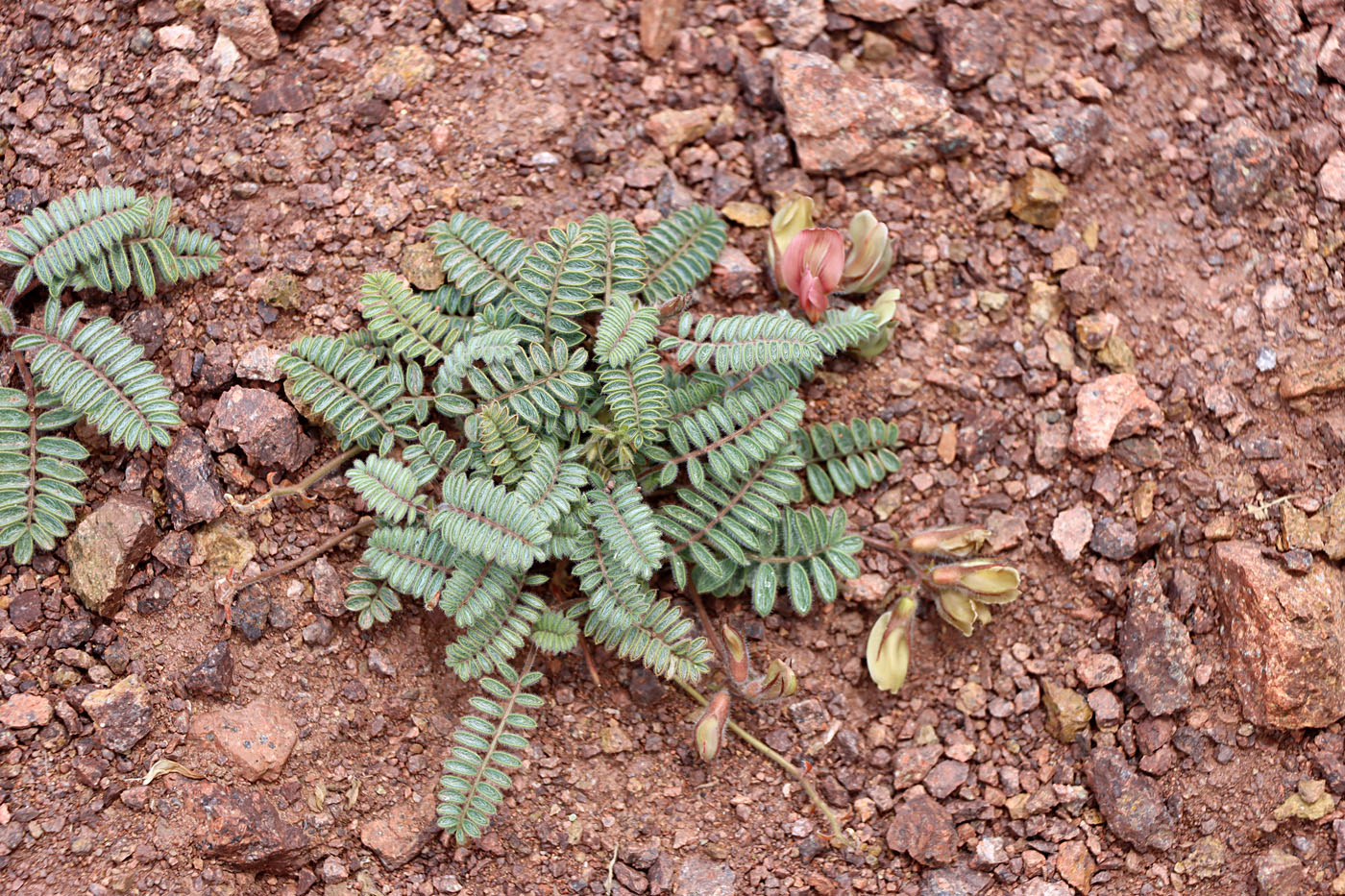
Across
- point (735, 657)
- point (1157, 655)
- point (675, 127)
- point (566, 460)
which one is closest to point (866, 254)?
point (675, 127)

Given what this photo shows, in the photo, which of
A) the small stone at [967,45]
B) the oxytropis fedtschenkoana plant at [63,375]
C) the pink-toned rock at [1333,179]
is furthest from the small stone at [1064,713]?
the oxytropis fedtschenkoana plant at [63,375]

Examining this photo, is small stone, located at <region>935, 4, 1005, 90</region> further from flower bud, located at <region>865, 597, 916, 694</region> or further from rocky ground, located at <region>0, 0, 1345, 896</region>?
flower bud, located at <region>865, 597, 916, 694</region>

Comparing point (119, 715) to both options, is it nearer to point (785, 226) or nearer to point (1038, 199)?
point (785, 226)

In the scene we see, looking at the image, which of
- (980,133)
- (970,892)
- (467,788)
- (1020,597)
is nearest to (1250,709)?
(1020,597)

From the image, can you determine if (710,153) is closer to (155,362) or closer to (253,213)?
(253,213)

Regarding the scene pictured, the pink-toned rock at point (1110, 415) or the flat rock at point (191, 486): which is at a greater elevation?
the flat rock at point (191, 486)

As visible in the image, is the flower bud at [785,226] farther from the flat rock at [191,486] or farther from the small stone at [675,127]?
the flat rock at [191,486]

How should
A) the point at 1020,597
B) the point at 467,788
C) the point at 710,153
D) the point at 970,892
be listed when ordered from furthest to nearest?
the point at 710,153 < the point at 1020,597 < the point at 970,892 < the point at 467,788
